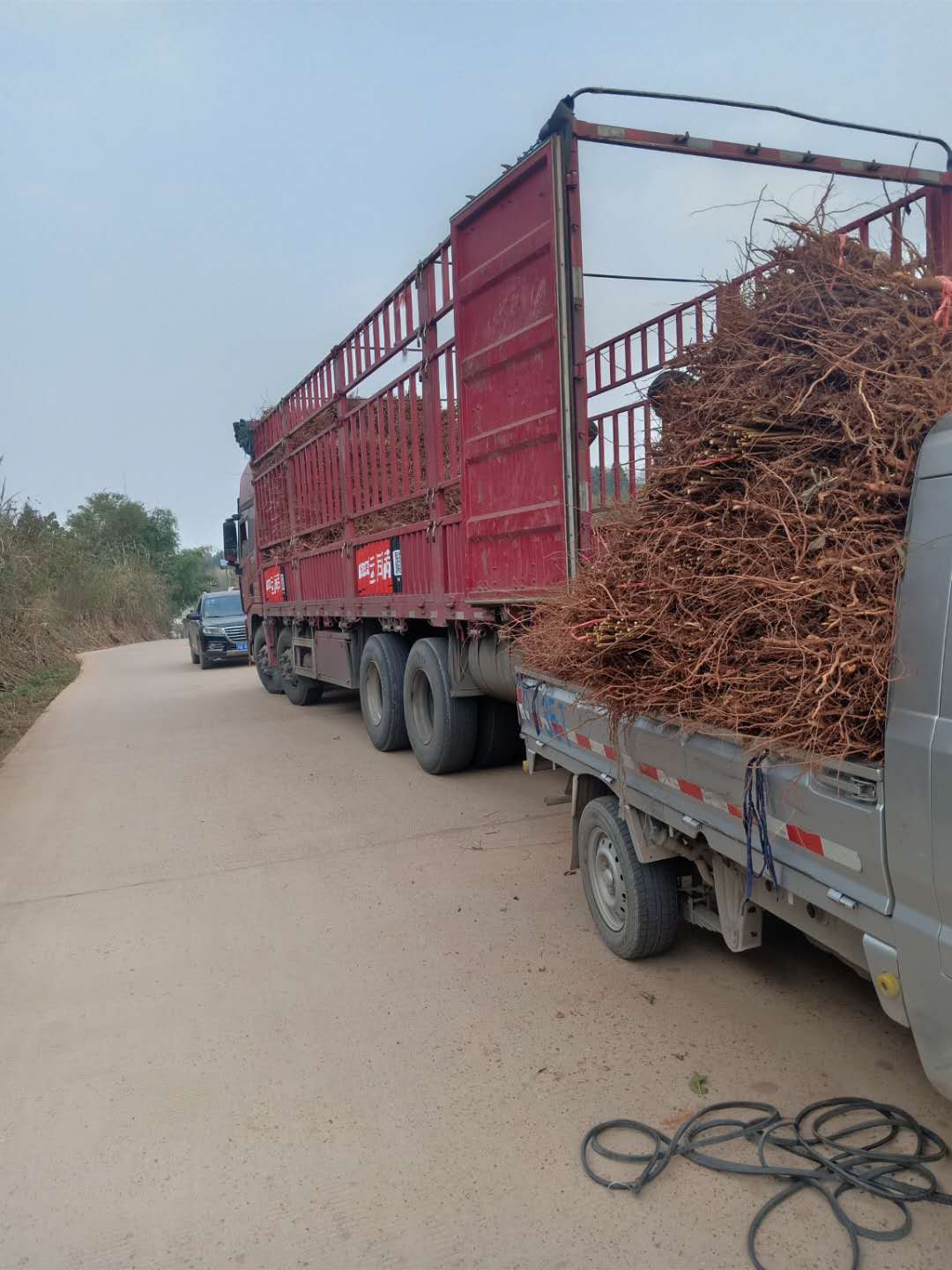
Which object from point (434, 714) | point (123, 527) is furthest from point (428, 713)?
point (123, 527)

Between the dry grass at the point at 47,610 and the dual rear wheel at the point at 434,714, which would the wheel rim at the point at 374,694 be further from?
the dry grass at the point at 47,610

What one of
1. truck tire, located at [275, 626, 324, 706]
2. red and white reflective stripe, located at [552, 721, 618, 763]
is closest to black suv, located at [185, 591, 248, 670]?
truck tire, located at [275, 626, 324, 706]

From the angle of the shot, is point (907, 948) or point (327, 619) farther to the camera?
point (327, 619)

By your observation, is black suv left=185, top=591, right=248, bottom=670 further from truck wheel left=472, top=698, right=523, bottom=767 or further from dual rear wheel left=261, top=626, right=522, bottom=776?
truck wheel left=472, top=698, right=523, bottom=767

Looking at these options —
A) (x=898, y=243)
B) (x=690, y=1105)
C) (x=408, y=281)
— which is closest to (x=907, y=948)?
(x=690, y=1105)

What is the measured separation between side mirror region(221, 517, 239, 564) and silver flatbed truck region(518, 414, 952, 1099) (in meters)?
12.7

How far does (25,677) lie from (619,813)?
16.4 m

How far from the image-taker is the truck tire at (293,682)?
1194 centimetres

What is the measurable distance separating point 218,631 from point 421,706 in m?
13.4

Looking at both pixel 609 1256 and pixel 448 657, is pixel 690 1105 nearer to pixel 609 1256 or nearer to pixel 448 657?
pixel 609 1256

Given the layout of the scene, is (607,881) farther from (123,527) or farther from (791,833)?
(123,527)

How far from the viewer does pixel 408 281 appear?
267 inches

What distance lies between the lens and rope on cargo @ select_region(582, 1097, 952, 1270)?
2.28 m

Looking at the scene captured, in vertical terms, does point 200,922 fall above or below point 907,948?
below
